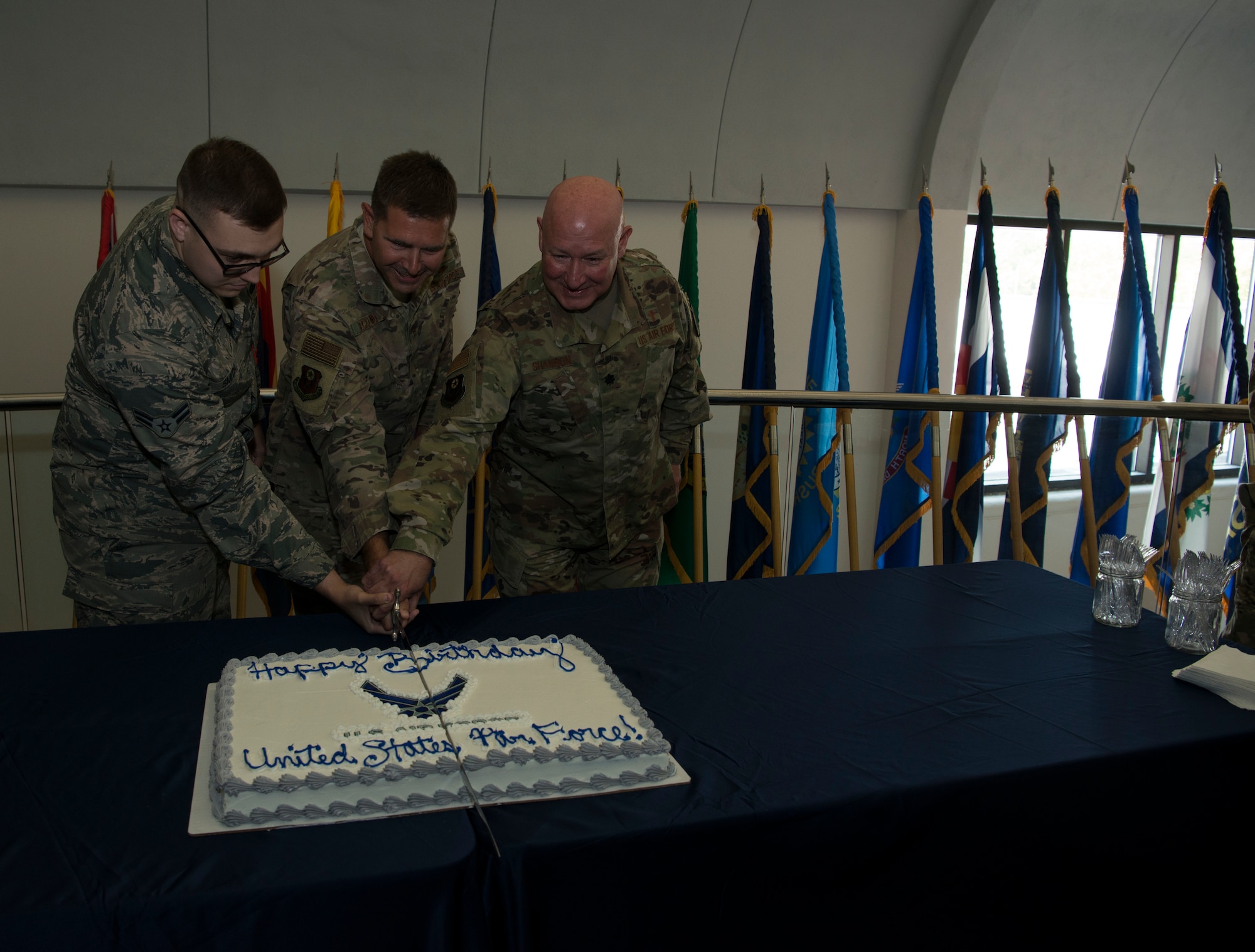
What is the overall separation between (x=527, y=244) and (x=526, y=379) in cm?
179

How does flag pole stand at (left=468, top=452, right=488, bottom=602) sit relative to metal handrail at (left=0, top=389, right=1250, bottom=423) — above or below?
below

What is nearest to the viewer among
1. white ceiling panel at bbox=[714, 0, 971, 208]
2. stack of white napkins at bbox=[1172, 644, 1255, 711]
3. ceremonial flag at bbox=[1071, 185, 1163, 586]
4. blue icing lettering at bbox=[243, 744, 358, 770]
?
blue icing lettering at bbox=[243, 744, 358, 770]

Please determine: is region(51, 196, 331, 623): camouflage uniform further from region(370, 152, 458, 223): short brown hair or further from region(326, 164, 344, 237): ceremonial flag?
region(326, 164, 344, 237): ceremonial flag

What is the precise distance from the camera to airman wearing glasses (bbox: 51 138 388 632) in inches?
59.6

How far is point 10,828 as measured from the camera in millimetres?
909

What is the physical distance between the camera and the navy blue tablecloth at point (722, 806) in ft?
2.83

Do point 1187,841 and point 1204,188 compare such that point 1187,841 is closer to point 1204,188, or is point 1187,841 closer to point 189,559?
point 189,559

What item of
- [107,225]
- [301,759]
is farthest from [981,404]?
[107,225]

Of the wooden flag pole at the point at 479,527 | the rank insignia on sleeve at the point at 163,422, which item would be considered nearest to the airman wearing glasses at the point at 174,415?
the rank insignia on sleeve at the point at 163,422

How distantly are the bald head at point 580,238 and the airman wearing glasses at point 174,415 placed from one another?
53cm

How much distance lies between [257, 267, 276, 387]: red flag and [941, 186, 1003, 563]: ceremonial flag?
2.36 metres

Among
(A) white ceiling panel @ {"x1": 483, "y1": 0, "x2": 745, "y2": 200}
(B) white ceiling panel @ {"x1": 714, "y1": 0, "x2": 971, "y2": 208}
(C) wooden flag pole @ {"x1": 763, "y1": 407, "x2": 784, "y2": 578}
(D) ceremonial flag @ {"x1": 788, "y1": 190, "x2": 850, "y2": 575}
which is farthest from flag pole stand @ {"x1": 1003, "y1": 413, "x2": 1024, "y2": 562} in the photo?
(A) white ceiling panel @ {"x1": 483, "y1": 0, "x2": 745, "y2": 200}

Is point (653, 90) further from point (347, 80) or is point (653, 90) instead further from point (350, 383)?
point (350, 383)

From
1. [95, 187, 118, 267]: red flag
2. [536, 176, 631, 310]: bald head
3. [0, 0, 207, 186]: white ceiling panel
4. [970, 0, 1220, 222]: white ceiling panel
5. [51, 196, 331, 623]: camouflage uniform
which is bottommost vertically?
[51, 196, 331, 623]: camouflage uniform
